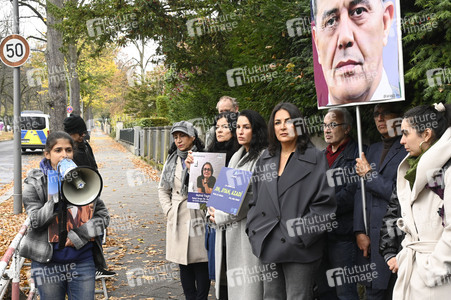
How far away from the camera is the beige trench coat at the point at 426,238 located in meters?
2.61

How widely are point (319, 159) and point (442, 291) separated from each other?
1207 mm

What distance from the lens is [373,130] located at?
493 cm

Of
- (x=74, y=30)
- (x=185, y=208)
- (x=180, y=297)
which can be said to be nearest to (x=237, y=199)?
(x=185, y=208)

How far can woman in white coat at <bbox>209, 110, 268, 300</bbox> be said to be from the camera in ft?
12.6

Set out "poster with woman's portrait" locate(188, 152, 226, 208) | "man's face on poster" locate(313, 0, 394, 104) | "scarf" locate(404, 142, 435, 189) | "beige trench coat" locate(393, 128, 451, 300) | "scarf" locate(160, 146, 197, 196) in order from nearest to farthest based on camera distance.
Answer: "beige trench coat" locate(393, 128, 451, 300) < "scarf" locate(404, 142, 435, 189) < "man's face on poster" locate(313, 0, 394, 104) < "poster with woman's portrait" locate(188, 152, 226, 208) < "scarf" locate(160, 146, 197, 196)

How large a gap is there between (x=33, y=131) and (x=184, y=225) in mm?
29026

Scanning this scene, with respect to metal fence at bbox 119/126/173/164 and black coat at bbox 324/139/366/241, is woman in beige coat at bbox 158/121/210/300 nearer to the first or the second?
black coat at bbox 324/139/366/241

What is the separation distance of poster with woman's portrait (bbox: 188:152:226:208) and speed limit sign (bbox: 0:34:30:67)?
701 cm

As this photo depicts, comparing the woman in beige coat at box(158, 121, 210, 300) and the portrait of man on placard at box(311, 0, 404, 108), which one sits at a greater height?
the portrait of man on placard at box(311, 0, 404, 108)

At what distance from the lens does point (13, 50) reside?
32.3ft

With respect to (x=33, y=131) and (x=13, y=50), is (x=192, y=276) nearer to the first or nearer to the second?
(x=13, y=50)

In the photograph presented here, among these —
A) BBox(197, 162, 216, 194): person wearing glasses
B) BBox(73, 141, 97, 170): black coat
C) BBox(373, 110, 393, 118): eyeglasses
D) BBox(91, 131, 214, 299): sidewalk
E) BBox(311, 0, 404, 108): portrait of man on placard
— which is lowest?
BBox(91, 131, 214, 299): sidewalk

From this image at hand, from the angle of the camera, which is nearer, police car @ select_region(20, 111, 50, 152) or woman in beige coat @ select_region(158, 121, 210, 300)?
woman in beige coat @ select_region(158, 121, 210, 300)

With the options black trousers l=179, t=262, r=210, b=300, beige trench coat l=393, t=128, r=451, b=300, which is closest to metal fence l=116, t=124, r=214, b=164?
black trousers l=179, t=262, r=210, b=300
